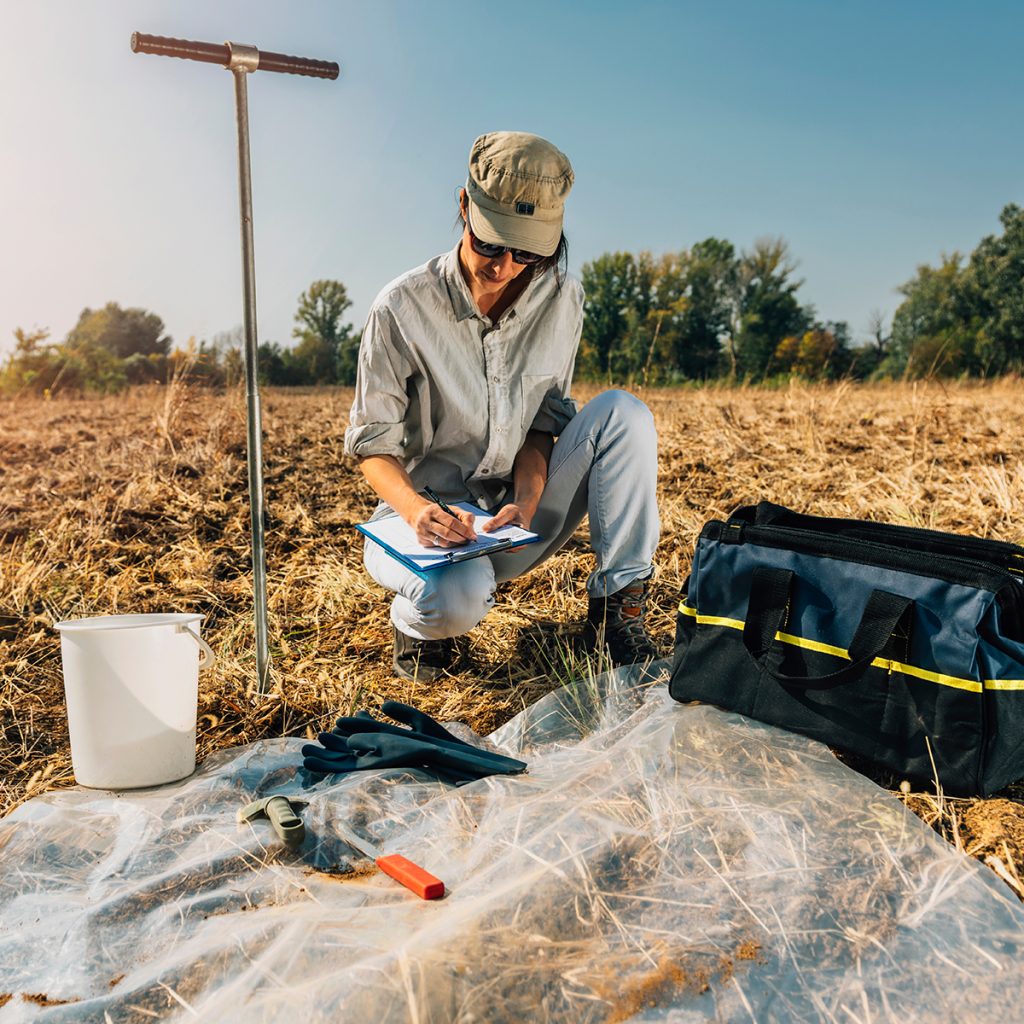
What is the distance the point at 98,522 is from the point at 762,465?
3482 millimetres

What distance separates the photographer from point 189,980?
3.86ft

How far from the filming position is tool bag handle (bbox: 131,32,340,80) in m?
2.26

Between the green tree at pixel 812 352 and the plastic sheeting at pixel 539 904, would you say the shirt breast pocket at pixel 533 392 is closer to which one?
the plastic sheeting at pixel 539 904

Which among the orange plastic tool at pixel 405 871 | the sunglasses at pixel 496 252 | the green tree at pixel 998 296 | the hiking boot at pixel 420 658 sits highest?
the green tree at pixel 998 296

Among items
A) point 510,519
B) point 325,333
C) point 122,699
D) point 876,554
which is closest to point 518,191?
point 510,519

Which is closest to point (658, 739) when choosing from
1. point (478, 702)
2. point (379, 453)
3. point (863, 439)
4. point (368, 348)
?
point (478, 702)

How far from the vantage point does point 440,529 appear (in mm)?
2242

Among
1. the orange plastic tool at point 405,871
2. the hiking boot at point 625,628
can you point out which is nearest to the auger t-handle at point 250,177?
the hiking boot at point 625,628

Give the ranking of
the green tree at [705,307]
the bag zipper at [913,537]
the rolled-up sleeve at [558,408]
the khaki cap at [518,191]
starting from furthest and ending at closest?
1. the green tree at [705,307]
2. the rolled-up sleeve at [558,408]
3. the khaki cap at [518,191]
4. the bag zipper at [913,537]

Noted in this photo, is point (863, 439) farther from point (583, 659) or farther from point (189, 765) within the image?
point (189, 765)

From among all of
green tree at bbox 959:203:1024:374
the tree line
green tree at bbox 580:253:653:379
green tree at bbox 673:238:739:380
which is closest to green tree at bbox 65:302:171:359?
the tree line

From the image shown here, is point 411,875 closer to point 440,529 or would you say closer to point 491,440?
point 440,529

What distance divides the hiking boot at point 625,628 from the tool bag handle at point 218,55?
1662 mm

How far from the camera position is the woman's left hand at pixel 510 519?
2363mm
